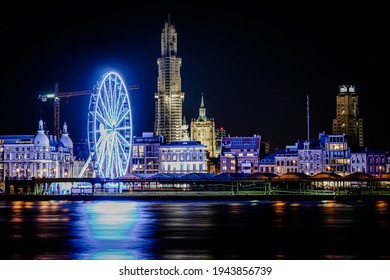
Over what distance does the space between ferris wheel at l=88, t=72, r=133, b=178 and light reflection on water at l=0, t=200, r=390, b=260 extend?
35707 mm

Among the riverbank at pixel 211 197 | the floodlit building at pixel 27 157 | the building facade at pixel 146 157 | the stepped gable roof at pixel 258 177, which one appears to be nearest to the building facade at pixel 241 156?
the building facade at pixel 146 157

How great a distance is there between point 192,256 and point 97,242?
29.4 ft

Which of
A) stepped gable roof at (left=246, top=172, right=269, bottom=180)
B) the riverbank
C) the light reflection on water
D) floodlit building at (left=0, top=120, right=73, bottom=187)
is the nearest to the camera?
the light reflection on water

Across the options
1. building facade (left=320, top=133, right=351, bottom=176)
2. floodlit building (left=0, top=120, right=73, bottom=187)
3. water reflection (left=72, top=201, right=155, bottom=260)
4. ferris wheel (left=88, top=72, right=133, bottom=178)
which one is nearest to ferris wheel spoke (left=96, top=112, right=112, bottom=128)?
ferris wheel (left=88, top=72, right=133, bottom=178)

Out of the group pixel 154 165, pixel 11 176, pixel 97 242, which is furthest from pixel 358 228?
pixel 154 165

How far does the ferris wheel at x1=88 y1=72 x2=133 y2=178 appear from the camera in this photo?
111875mm

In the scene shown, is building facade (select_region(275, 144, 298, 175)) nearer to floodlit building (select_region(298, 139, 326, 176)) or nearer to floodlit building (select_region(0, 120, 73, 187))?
floodlit building (select_region(298, 139, 326, 176))

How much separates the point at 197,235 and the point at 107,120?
198 feet

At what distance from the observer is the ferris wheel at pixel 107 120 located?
11188cm

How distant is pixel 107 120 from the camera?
113 m

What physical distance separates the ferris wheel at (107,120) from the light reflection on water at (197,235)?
35707 mm

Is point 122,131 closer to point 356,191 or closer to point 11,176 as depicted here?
point 356,191

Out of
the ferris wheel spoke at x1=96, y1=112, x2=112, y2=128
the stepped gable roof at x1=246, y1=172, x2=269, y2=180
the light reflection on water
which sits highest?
the ferris wheel spoke at x1=96, y1=112, x2=112, y2=128

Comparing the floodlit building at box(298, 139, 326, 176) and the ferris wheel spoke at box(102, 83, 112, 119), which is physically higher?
the ferris wheel spoke at box(102, 83, 112, 119)
